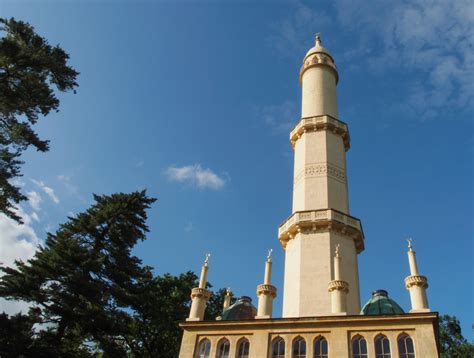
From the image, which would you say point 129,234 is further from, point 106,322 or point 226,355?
point 226,355

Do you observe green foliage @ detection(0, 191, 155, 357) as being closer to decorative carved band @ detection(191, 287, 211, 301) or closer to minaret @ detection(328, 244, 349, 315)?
decorative carved band @ detection(191, 287, 211, 301)

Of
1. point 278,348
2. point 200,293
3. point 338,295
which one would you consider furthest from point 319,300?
point 200,293

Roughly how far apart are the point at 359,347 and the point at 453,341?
92.4 feet

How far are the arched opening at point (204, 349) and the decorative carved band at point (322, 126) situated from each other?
17.9 m

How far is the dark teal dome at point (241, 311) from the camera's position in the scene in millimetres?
25541

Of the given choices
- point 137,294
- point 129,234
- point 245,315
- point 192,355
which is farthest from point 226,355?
point 129,234

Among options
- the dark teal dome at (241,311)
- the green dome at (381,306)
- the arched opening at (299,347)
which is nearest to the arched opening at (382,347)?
the green dome at (381,306)

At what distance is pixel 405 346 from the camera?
65.7 feet

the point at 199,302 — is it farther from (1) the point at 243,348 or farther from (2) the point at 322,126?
(2) the point at 322,126

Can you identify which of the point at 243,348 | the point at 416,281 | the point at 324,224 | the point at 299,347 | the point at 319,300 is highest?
the point at 324,224

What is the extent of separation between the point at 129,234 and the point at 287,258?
12981mm

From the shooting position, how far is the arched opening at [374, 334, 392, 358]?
20.1m

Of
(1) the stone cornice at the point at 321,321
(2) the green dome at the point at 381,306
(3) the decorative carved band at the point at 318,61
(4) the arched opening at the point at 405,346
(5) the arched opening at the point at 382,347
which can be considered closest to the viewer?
(4) the arched opening at the point at 405,346

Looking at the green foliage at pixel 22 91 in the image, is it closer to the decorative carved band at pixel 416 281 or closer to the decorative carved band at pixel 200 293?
the decorative carved band at pixel 200 293
